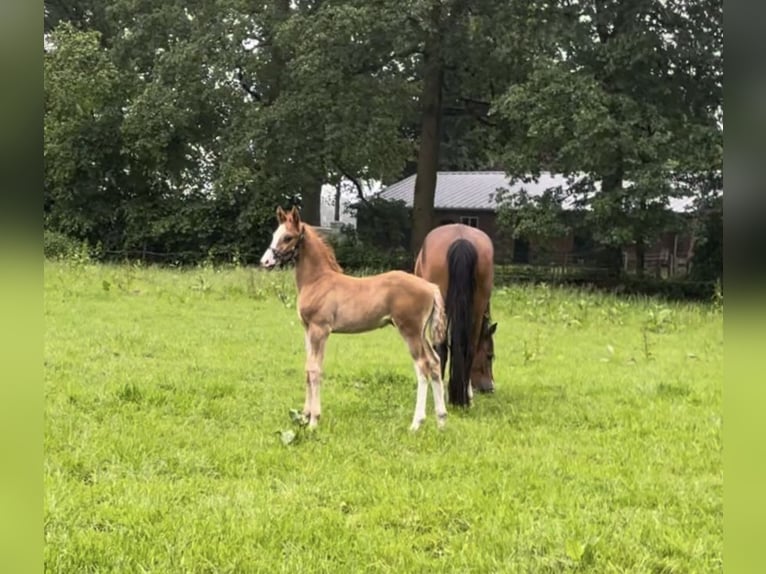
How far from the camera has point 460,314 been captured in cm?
619

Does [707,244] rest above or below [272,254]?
above

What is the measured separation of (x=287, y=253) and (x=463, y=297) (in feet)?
5.08

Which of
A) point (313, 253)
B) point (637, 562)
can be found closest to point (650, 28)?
point (313, 253)

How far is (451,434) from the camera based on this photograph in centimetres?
552

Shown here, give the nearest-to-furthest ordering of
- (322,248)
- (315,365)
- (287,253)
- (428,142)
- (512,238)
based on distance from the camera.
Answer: (315,365)
(287,253)
(322,248)
(428,142)
(512,238)

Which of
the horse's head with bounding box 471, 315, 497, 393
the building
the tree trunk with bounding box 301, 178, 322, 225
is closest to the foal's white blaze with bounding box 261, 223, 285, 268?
the horse's head with bounding box 471, 315, 497, 393

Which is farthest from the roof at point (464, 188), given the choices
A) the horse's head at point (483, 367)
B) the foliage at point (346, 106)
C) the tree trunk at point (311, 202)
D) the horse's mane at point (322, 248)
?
the horse's mane at point (322, 248)

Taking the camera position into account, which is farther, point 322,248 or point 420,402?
point 322,248

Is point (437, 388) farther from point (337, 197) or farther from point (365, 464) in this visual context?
point (337, 197)

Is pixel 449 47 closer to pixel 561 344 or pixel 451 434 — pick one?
pixel 561 344

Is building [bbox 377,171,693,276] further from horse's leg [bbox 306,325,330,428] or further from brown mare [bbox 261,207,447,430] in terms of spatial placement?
horse's leg [bbox 306,325,330,428]

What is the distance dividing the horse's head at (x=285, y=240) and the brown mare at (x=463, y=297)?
4.59ft

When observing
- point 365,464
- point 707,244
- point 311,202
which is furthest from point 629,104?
point 365,464

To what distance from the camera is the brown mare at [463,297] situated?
6.21 meters
